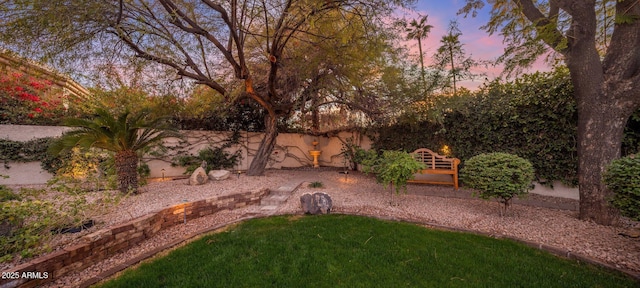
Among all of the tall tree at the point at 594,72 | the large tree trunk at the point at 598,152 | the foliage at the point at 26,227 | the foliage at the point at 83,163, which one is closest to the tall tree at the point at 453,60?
the tall tree at the point at 594,72

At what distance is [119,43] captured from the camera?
4.77 meters

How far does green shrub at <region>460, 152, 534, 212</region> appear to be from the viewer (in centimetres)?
368

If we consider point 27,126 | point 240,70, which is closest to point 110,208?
point 240,70

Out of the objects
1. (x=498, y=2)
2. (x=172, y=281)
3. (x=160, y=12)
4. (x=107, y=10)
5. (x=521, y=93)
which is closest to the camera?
(x=172, y=281)

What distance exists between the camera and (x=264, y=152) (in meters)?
7.51

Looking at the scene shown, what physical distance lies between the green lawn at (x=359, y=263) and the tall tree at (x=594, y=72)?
189 cm

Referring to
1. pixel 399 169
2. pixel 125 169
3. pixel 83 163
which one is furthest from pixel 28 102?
pixel 399 169

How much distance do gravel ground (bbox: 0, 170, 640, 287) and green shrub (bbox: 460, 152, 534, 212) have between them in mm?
444

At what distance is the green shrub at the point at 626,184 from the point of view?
251cm

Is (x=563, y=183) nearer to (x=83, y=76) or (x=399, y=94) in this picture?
(x=399, y=94)

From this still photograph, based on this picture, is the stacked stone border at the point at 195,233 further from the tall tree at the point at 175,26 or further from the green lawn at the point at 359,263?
the tall tree at the point at 175,26

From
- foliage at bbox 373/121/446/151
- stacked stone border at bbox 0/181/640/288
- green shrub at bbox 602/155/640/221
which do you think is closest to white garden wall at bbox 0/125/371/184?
foliage at bbox 373/121/446/151

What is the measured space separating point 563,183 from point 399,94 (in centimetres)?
371

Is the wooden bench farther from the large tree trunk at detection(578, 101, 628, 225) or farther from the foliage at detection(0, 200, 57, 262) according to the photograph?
the foliage at detection(0, 200, 57, 262)
